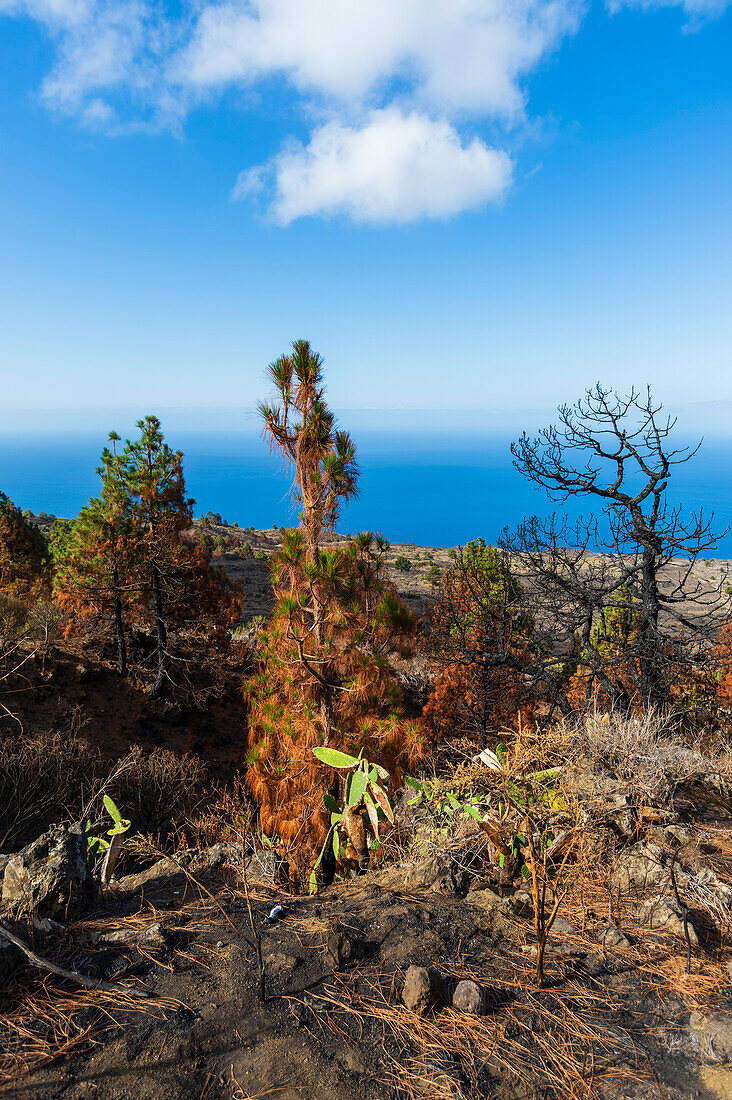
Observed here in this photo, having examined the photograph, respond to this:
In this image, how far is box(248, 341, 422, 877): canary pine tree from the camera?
6.72 m

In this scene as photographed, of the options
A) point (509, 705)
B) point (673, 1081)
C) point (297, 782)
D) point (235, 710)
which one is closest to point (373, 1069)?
point (673, 1081)

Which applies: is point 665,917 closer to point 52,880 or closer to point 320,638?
point 52,880

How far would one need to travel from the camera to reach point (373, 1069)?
2236mm

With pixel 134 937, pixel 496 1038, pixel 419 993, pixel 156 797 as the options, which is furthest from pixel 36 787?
pixel 496 1038

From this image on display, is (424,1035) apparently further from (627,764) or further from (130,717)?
(130,717)

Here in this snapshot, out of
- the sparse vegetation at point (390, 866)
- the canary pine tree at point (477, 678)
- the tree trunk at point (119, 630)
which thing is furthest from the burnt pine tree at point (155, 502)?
the canary pine tree at point (477, 678)

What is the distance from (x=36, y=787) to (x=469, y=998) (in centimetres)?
588

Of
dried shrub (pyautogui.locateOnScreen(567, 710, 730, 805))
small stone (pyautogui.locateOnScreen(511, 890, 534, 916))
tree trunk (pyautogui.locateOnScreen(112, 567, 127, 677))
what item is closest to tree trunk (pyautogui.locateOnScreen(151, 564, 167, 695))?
→ tree trunk (pyautogui.locateOnScreen(112, 567, 127, 677))

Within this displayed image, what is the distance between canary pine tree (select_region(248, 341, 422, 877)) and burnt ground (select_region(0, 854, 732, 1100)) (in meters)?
3.46

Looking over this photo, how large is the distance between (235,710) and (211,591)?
4615 mm

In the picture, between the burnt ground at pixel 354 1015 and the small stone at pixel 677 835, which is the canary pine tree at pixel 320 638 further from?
the burnt ground at pixel 354 1015

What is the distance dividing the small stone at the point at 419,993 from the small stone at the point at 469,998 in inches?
6.0

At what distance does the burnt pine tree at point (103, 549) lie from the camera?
1312cm

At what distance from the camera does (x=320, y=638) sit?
273 inches
